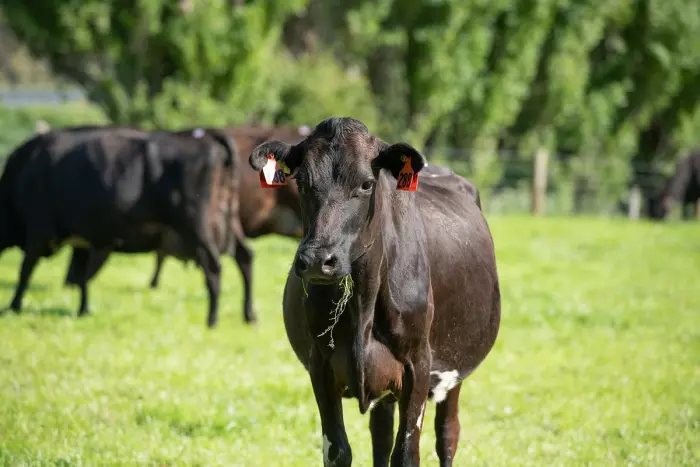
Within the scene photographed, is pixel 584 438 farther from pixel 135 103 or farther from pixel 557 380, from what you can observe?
pixel 135 103

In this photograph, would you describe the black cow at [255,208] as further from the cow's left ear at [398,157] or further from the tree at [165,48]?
the tree at [165,48]

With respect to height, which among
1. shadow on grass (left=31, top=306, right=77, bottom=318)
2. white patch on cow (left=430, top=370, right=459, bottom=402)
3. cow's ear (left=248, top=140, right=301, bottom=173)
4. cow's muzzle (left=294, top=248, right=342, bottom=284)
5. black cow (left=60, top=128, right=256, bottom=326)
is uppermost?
cow's ear (left=248, top=140, right=301, bottom=173)

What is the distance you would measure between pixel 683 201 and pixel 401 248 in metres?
21.6

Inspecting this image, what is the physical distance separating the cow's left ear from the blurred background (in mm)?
15952

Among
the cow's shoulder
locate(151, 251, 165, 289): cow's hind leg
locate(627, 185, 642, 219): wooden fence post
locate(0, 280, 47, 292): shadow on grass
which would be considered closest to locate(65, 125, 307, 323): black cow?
locate(151, 251, 165, 289): cow's hind leg

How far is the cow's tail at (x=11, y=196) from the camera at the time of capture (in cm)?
1061

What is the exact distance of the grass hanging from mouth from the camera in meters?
4.14

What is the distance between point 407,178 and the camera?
4.24 meters

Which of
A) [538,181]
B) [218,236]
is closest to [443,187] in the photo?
[218,236]

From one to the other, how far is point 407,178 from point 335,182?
1.23 feet

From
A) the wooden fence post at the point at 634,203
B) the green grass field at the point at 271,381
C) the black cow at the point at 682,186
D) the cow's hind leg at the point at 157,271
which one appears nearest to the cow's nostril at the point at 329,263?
the green grass field at the point at 271,381

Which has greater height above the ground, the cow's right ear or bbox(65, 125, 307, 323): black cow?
the cow's right ear

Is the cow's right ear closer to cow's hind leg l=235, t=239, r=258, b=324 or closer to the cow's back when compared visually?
the cow's back

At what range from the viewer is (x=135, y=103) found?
19.8 meters
